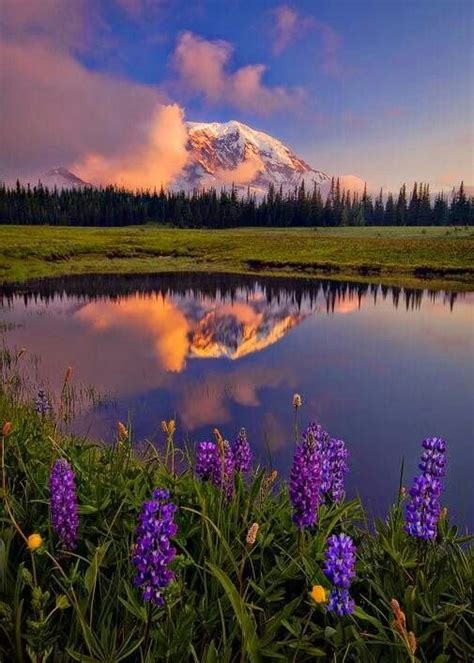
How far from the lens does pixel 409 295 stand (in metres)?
41.9

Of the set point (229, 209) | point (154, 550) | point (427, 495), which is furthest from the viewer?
point (229, 209)

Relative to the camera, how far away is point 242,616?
2.63m

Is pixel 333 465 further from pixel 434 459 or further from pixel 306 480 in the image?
pixel 434 459

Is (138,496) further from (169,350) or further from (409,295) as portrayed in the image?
(409,295)

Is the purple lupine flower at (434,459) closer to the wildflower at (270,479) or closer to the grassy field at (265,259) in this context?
the wildflower at (270,479)

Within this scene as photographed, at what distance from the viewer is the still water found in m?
12.6

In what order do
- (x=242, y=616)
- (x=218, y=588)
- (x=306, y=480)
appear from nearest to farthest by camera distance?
(x=242, y=616), (x=306, y=480), (x=218, y=588)

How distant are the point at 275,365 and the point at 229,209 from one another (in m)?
141

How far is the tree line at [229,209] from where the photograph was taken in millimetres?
152625

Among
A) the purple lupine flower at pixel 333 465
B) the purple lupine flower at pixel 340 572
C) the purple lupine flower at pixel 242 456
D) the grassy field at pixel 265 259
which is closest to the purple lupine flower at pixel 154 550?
the purple lupine flower at pixel 340 572

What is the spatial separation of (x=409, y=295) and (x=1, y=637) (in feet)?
138

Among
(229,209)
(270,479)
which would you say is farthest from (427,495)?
(229,209)

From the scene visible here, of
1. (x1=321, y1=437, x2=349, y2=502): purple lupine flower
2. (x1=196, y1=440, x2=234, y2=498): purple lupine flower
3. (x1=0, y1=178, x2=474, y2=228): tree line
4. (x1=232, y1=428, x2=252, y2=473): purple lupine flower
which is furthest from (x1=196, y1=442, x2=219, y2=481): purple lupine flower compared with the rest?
(x1=0, y1=178, x2=474, y2=228): tree line

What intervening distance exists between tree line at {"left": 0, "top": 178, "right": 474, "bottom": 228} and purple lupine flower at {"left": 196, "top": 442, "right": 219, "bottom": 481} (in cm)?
15182
